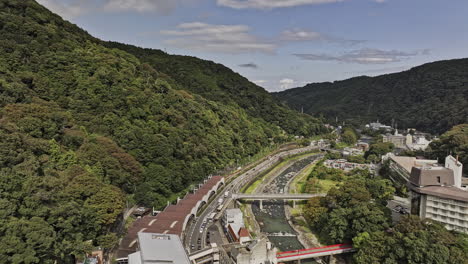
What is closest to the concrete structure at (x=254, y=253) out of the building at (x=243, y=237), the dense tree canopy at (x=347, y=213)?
the building at (x=243, y=237)

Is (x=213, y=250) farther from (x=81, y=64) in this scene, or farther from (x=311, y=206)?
(x=81, y=64)

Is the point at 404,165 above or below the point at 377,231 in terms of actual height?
above

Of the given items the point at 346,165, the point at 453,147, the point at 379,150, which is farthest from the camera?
the point at 379,150

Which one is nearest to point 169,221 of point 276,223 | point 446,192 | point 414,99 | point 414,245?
point 276,223

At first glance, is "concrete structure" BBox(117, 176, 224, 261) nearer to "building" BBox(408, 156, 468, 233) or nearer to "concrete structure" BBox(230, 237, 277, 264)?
"concrete structure" BBox(230, 237, 277, 264)

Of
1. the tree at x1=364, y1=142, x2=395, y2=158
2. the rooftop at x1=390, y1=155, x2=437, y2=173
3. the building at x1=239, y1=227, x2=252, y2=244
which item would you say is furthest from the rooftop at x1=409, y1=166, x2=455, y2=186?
the tree at x1=364, y1=142, x2=395, y2=158

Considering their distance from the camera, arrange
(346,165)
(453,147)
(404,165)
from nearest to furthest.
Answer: (404,165)
(453,147)
(346,165)

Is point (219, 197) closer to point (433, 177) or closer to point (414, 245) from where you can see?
point (433, 177)

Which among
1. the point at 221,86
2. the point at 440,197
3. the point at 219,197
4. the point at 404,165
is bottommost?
the point at 219,197
